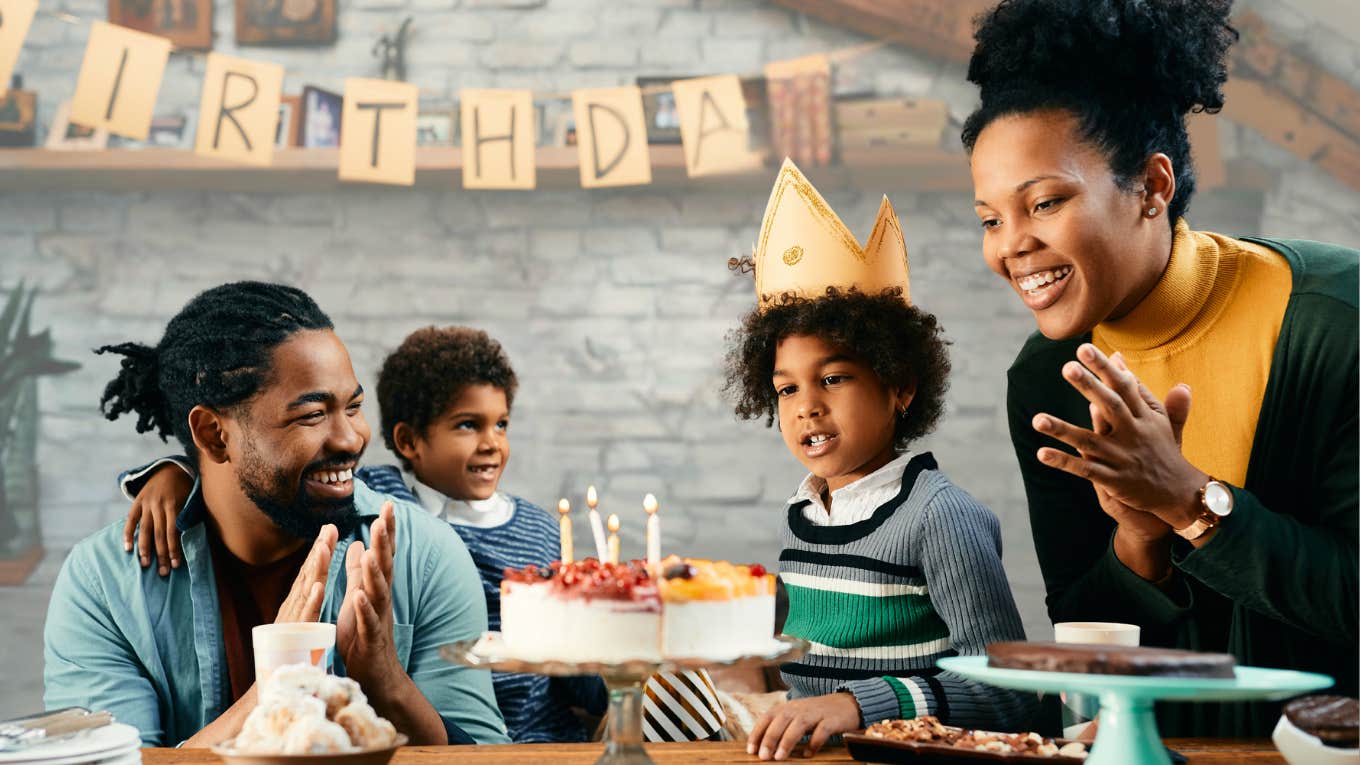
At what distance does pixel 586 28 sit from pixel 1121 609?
3121mm

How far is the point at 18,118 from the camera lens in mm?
4207

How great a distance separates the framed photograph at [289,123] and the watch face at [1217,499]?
11.4ft

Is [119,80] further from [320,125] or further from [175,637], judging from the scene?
[175,637]

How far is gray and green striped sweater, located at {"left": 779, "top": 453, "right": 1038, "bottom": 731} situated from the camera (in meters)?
1.65

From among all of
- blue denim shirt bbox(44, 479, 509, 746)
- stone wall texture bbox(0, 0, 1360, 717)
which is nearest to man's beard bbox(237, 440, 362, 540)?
blue denim shirt bbox(44, 479, 509, 746)

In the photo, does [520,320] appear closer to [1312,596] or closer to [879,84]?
[879,84]

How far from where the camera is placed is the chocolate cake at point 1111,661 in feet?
3.62

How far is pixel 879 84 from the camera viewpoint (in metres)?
4.28

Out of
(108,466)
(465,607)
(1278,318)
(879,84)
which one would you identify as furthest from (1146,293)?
(108,466)

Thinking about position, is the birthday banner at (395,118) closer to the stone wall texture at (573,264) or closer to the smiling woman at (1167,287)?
the stone wall texture at (573,264)

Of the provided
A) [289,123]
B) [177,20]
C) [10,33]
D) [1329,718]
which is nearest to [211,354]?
[1329,718]

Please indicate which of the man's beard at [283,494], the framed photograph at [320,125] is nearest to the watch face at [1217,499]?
the man's beard at [283,494]

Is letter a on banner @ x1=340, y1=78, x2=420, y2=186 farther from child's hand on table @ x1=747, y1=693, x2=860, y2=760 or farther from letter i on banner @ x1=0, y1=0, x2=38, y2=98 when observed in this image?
child's hand on table @ x1=747, y1=693, x2=860, y2=760

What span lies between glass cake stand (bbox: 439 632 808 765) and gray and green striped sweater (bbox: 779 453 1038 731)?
0.42 metres
